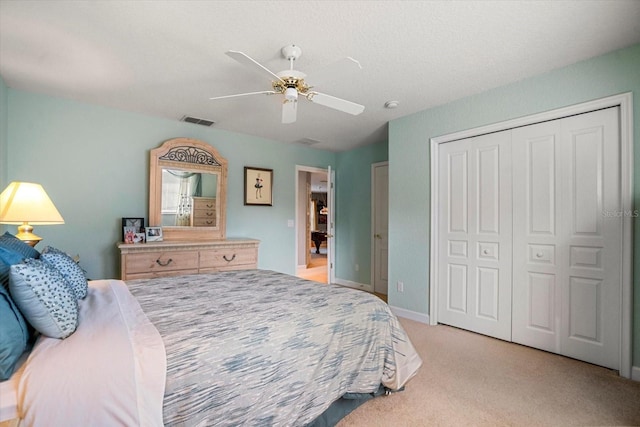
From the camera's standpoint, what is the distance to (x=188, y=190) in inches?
152

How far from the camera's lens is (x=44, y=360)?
0.97 meters

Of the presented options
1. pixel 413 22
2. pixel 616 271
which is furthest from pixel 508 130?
pixel 413 22

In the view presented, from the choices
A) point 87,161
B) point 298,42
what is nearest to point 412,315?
point 298,42

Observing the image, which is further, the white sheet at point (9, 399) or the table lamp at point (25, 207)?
the table lamp at point (25, 207)

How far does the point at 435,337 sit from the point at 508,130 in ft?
6.97

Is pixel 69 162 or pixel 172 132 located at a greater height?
pixel 172 132

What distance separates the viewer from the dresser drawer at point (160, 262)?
3.09 m

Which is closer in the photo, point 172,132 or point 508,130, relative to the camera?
point 508,130

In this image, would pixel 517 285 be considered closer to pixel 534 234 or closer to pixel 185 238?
pixel 534 234

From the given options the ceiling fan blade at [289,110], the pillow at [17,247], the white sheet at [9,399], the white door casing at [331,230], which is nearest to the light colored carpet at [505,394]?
the white sheet at [9,399]

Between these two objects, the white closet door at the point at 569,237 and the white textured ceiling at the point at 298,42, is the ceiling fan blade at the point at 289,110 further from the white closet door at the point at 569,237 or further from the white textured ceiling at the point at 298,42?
the white closet door at the point at 569,237

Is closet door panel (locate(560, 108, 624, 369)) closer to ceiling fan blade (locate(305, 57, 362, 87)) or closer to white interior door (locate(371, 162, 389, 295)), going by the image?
ceiling fan blade (locate(305, 57, 362, 87))

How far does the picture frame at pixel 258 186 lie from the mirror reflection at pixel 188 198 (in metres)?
0.50

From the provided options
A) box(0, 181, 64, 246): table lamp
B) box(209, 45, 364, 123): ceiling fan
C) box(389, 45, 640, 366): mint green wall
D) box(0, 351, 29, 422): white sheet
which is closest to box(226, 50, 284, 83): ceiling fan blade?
box(209, 45, 364, 123): ceiling fan
